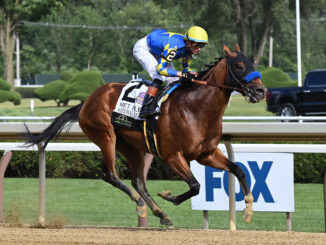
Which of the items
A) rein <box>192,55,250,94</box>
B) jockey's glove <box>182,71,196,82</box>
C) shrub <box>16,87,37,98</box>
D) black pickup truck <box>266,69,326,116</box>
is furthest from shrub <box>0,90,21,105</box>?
rein <box>192,55,250,94</box>

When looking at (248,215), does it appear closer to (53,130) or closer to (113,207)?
(53,130)

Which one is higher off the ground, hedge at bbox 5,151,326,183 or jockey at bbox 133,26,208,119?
jockey at bbox 133,26,208,119

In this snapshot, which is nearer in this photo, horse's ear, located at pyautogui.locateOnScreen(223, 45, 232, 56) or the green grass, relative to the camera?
horse's ear, located at pyautogui.locateOnScreen(223, 45, 232, 56)

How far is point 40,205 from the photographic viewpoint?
22.6ft

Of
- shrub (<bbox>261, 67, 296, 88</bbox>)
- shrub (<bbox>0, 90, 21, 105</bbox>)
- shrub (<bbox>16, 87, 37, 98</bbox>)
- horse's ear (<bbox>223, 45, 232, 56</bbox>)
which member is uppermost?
horse's ear (<bbox>223, 45, 232, 56</bbox>)

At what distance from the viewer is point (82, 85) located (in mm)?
32688

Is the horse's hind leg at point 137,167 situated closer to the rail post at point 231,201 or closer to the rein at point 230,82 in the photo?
the rail post at point 231,201

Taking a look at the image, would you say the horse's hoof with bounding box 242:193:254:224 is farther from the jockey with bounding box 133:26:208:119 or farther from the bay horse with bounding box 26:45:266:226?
the jockey with bounding box 133:26:208:119

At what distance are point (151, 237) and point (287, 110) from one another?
14829 mm

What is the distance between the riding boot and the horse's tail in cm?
98

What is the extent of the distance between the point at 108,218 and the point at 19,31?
33479 mm

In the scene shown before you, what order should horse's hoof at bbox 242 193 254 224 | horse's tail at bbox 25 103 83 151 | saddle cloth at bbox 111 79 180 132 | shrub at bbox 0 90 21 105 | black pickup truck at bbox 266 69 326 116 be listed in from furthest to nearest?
shrub at bbox 0 90 21 105 → black pickup truck at bbox 266 69 326 116 → horse's tail at bbox 25 103 83 151 → saddle cloth at bbox 111 79 180 132 → horse's hoof at bbox 242 193 254 224

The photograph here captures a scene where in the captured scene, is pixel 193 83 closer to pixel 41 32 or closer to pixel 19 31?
pixel 19 31

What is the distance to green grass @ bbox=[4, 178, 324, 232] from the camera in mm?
7246
